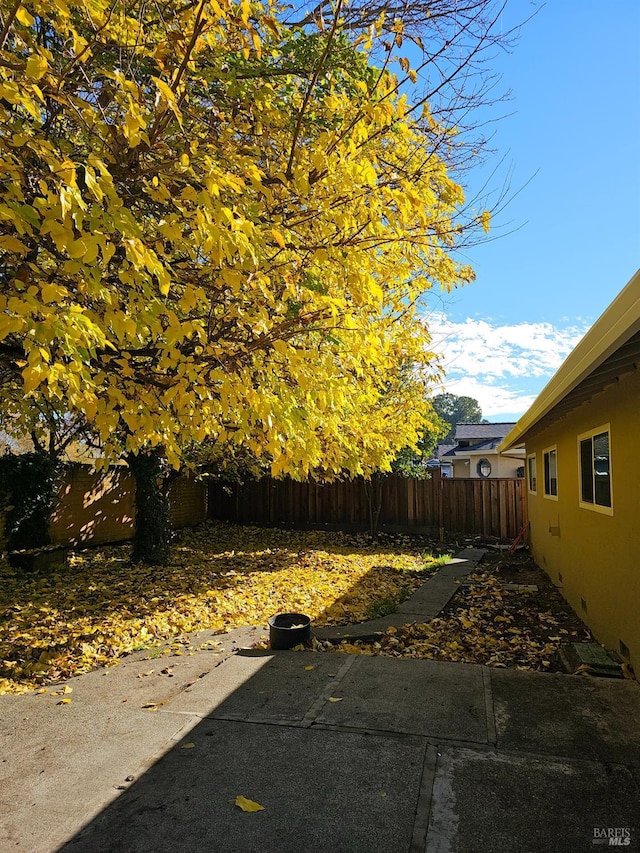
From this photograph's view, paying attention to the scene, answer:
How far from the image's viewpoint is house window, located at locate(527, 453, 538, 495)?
38.0 ft

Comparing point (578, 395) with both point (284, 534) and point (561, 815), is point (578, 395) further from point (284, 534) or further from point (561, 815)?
point (284, 534)

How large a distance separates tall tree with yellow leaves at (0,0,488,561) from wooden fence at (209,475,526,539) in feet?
36.6

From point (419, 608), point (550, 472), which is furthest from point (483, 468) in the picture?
point (419, 608)

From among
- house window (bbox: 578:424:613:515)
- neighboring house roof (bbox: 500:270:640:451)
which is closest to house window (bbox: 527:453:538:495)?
house window (bbox: 578:424:613:515)

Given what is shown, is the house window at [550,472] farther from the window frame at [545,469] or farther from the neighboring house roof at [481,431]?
the neighboring house roof at [481,431]

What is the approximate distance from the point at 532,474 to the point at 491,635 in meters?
6.93

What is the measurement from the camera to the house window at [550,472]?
28.9ft

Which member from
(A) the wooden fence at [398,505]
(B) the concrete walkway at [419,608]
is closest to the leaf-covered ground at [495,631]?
(B) the concrete walkway at [419,608]

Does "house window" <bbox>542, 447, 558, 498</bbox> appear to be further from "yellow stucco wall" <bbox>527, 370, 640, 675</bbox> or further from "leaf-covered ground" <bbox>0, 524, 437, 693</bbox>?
"leaf-covered ground" <bbox>0, 524, 437, 693</bbox>

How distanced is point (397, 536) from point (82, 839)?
13.2 meters

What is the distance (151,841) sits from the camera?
7.83 ft

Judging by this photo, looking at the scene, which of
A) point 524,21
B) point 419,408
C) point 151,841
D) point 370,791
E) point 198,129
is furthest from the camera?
point 419,408

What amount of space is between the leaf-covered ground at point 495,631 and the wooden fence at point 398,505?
5724 mm

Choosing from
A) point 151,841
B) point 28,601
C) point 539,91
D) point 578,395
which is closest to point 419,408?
point 578,395
